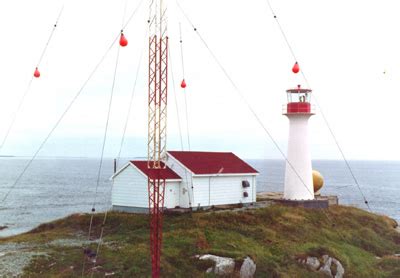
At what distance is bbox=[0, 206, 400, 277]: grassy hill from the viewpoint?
24094 millimetres

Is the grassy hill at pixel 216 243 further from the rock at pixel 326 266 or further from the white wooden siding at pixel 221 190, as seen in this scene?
the white wooden siding at pixel 221 190

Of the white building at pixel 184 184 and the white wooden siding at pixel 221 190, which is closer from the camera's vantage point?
the white building at pixel 184 184

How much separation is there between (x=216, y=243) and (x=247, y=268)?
3.16 meters

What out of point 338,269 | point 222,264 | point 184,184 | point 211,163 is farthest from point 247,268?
point 211,163

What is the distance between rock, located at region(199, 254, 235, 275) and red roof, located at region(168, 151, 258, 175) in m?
9.98

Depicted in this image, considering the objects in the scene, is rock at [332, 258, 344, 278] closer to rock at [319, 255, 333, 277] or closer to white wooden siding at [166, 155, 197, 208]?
rock at [319, 255, 333, 277]

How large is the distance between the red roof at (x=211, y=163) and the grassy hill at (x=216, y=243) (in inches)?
148

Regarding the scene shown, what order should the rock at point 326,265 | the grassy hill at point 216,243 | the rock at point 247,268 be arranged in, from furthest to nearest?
the rock at point 326,265, the rock at point 247,268, the grassy hill at point 216,243

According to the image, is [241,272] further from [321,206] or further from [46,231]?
[321,206]

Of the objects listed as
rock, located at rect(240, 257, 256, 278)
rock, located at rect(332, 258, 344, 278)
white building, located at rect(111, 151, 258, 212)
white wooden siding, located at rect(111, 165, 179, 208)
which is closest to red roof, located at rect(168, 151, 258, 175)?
white building, located at rect(111, 151, 258, 212)

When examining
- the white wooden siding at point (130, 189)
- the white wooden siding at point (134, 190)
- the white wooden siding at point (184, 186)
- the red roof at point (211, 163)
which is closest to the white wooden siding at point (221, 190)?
the white wooden siding at point (184, 186)

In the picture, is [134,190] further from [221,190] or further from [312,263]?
[312,263]

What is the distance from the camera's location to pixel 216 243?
27.8m

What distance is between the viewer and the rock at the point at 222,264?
80.3 ft
